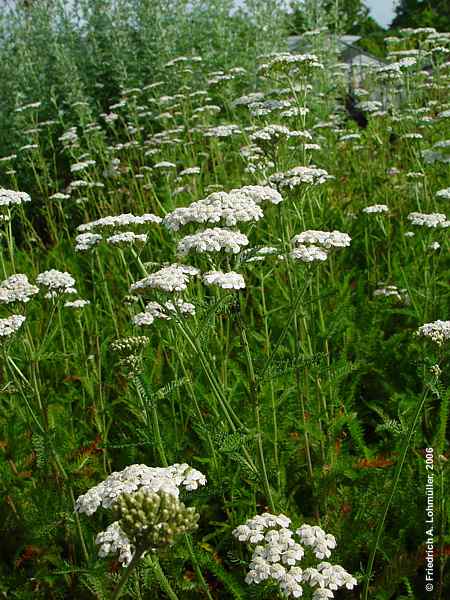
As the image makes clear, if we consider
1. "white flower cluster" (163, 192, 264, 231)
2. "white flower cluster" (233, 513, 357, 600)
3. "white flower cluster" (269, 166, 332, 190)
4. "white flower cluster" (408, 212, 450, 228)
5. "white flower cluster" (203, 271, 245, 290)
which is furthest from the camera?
"white flower cluster" (408, 212, 450, 228)

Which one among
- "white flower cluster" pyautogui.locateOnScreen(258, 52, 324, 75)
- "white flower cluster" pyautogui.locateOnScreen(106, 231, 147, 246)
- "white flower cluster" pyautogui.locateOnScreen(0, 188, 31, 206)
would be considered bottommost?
"white flower cluster" pyautogui.locateOnScreen(106, 231, 147, 246)

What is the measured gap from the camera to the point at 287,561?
168 centimetres

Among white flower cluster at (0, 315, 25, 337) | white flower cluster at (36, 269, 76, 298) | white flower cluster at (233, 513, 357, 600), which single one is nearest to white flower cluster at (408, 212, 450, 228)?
white flower cluster at (36, 269, 76, 298)

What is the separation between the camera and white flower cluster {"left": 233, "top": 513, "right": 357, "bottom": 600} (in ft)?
5.43

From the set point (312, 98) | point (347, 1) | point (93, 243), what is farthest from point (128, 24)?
point (347, 1)

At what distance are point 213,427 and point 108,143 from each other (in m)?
6.85

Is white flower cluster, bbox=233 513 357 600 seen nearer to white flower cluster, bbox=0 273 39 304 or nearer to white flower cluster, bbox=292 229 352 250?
white flower cluster, bbox=292 229 352 250

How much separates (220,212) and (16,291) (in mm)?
884

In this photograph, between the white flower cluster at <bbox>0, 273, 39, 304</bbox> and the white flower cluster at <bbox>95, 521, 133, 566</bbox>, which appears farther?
the white flower cluster at <bbox>0, 273, 39, 304</bbox>

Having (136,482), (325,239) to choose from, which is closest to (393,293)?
(325,239)

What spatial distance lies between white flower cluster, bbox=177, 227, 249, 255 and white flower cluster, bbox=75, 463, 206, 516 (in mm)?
701

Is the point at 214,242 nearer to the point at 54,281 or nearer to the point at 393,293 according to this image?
the point at 54,281

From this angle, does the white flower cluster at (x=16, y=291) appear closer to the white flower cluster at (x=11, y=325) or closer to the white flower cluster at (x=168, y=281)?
the white flower cluster at (x=11, y=325)

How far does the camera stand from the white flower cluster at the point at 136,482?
5.50 feet
